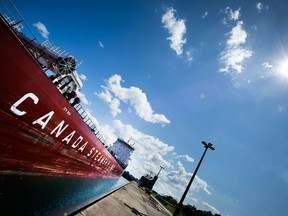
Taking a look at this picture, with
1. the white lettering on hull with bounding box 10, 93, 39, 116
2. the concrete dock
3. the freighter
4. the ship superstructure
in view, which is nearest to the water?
the freighter

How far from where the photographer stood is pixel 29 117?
21.9 feet

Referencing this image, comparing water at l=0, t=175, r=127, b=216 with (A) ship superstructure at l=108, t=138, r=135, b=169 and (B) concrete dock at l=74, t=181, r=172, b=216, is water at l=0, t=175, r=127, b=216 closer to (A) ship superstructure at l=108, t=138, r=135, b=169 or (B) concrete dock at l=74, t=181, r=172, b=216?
(B) concrete dock at l=74, t=181, r=172, b=216

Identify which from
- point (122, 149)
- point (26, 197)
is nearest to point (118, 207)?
point (26, 197)

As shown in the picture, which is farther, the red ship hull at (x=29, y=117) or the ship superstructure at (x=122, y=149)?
the ship superstructure at (x=122, y=149)

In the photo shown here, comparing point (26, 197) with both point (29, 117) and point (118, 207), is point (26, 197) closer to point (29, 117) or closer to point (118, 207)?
point (29, 117)

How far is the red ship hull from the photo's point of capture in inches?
210

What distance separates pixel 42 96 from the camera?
22.7 feet

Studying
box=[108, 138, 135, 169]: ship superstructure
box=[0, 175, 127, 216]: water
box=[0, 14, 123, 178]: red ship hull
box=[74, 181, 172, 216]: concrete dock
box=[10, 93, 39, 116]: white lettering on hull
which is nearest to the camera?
box=[74, 181, 172, 216]: concrete dock

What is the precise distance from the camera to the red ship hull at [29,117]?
5.33 metres

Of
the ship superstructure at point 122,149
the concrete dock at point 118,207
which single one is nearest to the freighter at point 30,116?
the concrete dock at point 118,207

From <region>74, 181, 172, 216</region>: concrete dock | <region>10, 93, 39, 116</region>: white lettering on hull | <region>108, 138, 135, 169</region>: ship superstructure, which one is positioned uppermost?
<region>108, 138, 135, 169</region>: ship superstructure

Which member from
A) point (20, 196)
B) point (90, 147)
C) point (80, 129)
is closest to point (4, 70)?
point (20, 196)

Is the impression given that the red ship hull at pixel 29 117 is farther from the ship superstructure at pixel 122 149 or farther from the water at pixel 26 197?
the ship superstructure at pixel 122 149

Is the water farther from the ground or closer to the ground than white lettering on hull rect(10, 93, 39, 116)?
closer to the ground
